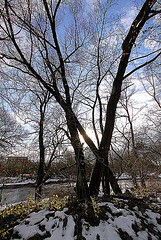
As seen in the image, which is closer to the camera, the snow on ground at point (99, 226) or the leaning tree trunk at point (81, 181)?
the snow on ground at point (99, 226)

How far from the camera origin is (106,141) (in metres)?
4.01

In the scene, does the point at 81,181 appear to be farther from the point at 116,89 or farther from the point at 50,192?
the point at 116,89

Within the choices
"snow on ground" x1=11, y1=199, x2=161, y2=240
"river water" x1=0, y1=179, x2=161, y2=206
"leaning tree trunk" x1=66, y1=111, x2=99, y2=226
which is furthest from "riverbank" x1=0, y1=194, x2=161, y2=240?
"river water" x1=0, y1=179, x2=161, y2=206

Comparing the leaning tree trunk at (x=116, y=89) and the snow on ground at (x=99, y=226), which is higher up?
the leaning tree trunk at (x=116, y=89)

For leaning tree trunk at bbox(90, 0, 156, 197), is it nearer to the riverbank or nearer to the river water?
the river water

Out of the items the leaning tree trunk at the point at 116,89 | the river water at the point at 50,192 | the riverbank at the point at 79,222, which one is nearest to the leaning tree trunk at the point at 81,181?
the riverbank at the point at 79,222

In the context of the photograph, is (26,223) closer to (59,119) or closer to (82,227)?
(82,227)

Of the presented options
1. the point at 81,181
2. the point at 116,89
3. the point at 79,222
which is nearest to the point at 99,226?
the point at 79,222

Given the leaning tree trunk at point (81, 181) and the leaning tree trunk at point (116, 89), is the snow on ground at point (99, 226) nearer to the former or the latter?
the leaning tree trunk at point (81, 181)

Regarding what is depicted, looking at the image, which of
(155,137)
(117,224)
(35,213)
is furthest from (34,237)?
(155,137)

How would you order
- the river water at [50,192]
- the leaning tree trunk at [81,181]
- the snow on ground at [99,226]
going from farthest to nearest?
the river water at [50,192]
the leaning tree trunk at [81,181]
the snow on ground at [99,226]

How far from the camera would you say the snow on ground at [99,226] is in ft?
7.32

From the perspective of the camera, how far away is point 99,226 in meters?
2.43

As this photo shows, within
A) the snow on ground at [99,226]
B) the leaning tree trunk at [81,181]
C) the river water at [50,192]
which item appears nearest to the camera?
the snow on ground at [99,226]
